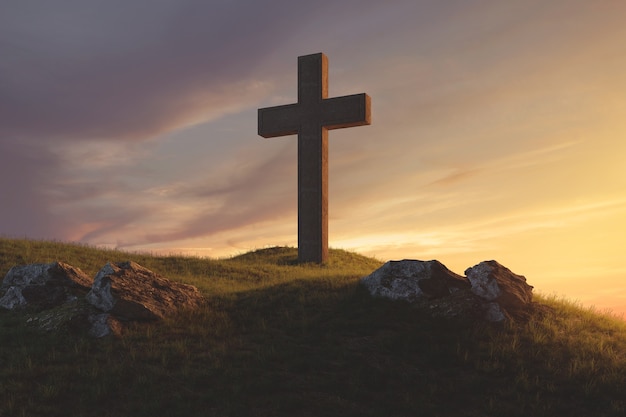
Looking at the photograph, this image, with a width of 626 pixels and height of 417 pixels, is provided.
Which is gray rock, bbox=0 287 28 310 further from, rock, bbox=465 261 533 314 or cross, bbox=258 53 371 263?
cross, bbox=258 53 371 263

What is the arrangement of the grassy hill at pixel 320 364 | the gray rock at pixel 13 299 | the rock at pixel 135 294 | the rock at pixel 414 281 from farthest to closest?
the gray rock at pixel 13 299, the rock at pixel 414 281, the rock at pixel 135 294, the grassy hill at pixel 320 364

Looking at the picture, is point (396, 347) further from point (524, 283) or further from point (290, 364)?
point (524, 283)

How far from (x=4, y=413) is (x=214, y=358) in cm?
327

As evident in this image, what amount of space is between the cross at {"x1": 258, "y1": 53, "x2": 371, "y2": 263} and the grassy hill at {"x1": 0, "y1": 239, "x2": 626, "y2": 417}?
9.05 meters

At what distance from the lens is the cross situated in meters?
22.7

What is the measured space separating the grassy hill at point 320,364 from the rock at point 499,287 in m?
0.50

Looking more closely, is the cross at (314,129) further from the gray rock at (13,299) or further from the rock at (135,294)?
the gray rock at (13,299)

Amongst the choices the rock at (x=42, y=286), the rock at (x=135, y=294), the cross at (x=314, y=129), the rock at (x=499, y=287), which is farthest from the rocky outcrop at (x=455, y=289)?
the cross at (x=314, y=129)

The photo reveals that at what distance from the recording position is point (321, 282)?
15.2m

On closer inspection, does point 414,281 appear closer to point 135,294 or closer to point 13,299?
point 135,294

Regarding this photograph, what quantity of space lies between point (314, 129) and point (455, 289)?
11981mm

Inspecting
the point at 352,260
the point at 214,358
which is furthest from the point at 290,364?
the point at 352,260

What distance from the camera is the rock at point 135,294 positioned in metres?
12.0

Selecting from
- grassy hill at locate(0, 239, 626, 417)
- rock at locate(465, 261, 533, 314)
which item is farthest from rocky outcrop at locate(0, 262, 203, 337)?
rock at locate(465, 261, 533, 314)
